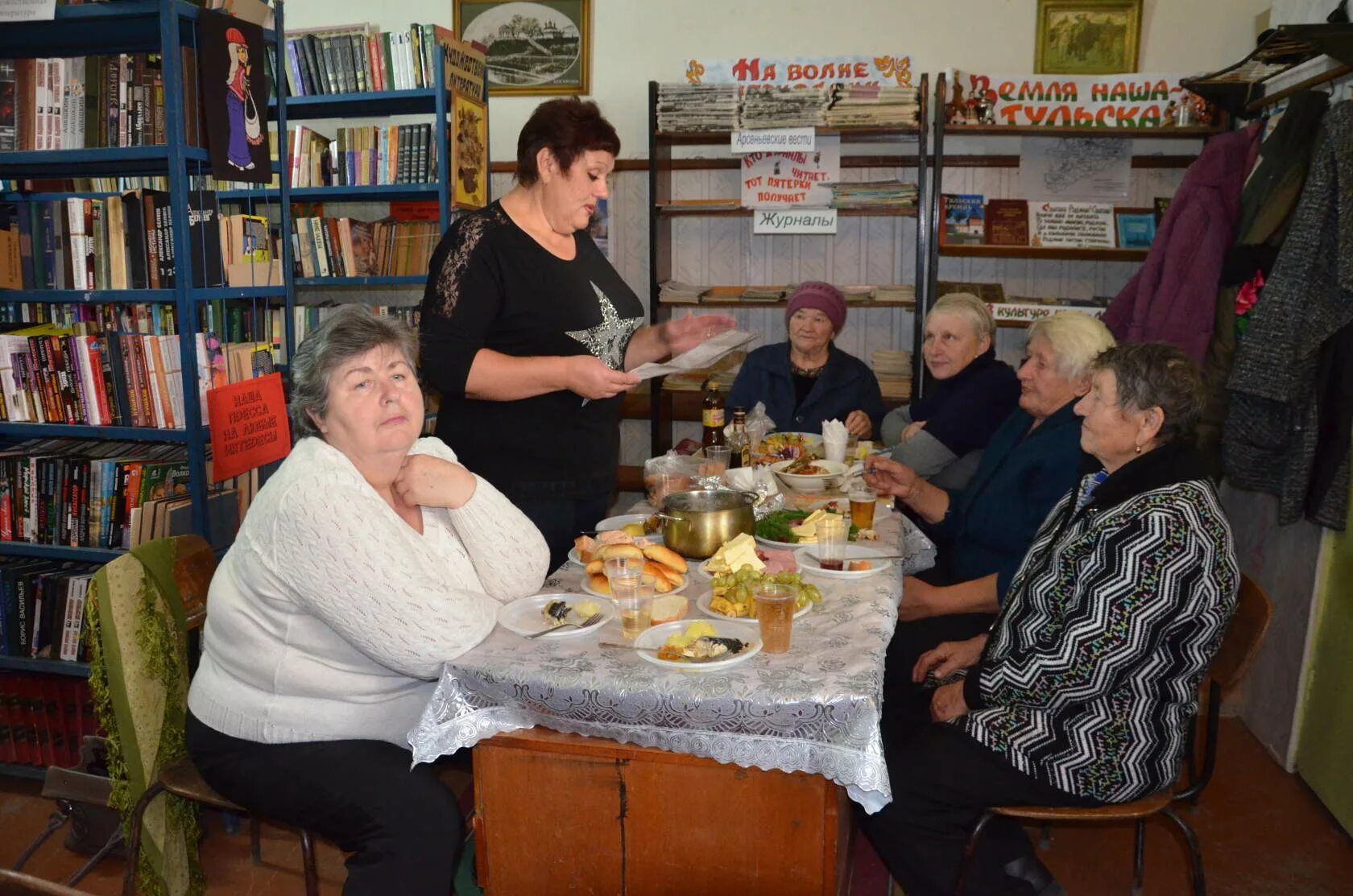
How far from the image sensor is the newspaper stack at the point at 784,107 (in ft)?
15.5

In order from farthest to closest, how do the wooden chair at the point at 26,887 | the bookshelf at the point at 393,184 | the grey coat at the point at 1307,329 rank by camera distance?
the bookshelf at the point at 393,184 < the grey coat at the point at 1307,329 < the wooden chair at the point at 26,887

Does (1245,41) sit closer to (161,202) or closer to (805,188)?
(805,188)

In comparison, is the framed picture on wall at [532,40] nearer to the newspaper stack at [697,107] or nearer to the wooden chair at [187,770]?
the newspaper stack at [697,107]

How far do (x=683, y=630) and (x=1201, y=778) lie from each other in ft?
3.83

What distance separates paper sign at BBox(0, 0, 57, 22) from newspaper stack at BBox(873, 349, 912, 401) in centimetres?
Result: 364

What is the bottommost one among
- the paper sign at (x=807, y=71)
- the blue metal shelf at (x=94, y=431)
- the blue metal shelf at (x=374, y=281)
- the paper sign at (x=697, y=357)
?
the blue metal shelf at (x=94, y=431)

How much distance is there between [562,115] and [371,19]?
393cm

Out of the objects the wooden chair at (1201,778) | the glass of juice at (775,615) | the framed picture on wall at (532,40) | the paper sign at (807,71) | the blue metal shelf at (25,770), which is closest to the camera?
the glass of juice at (775,615)

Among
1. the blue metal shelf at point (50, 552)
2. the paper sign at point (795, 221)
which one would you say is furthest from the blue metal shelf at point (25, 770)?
the paper sign at point (795, 221)

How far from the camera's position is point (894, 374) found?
508 centimetres

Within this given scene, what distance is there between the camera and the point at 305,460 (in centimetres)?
171

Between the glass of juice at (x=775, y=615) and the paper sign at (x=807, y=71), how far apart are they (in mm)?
3760

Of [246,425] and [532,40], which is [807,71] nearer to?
[532,40]

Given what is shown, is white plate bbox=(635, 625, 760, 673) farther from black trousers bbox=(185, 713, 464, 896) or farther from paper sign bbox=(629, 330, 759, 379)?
paper sign bbox=(629, 330, 759, 379)
